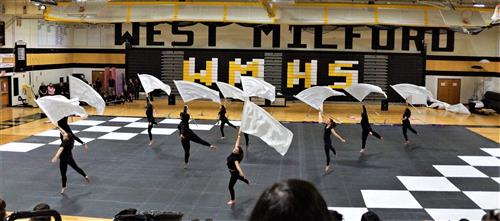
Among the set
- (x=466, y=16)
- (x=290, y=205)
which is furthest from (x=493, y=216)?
(x=466, y=16)

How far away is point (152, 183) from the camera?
12.3 m

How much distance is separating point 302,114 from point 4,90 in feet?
50.1

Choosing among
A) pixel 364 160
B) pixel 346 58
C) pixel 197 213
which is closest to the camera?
pixel 197 213

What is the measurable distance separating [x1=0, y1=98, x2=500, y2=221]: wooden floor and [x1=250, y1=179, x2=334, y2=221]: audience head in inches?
761

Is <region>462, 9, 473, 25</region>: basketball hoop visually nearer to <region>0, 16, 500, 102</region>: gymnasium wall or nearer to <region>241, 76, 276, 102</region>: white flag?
<region>0, 16, 500, 102</region>: gymnasium wall

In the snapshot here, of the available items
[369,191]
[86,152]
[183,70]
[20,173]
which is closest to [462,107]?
[183,70]

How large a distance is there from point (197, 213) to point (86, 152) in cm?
702

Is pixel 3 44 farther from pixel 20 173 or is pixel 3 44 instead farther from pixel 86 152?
pixel 20 173

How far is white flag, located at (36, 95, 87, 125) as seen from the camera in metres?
12.8

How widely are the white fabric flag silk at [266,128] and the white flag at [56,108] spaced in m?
5.08

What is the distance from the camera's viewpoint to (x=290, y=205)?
1545 mm

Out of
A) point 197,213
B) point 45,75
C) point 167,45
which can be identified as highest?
point 167,45

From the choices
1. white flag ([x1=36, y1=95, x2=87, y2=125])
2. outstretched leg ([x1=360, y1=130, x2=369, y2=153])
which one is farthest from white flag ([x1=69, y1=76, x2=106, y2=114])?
outstretched leg ([x1=360, y1=130, x2=369, y2=153])

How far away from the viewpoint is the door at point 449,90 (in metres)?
30.6
